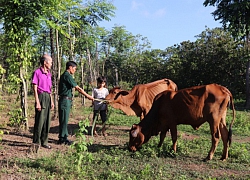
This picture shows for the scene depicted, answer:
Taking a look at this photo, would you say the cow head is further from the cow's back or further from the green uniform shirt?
the green uniform shirt

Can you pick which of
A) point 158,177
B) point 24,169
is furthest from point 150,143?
point 24,169

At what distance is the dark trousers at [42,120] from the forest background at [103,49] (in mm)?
1022

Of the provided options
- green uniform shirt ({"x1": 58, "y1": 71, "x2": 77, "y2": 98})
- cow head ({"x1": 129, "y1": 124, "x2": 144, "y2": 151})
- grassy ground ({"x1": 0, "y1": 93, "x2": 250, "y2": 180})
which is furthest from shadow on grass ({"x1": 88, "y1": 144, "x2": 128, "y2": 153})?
green uniform shirt ({"x1": 58, "y1": 71, "x2": 77, "y2": 98})

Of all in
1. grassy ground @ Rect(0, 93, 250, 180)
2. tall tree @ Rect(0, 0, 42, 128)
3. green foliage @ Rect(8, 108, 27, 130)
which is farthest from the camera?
green foliage @ Rect(8, 108, 27, 130)

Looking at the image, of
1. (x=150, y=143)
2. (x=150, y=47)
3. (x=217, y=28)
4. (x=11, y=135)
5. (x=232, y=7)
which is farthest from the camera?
(x=150, y=47)

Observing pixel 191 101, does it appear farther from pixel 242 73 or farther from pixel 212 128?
pixel 242 73

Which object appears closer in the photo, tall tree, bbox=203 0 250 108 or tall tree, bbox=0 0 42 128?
tall tree, bbox=0 0 42 128

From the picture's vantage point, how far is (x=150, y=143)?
650 centimetres

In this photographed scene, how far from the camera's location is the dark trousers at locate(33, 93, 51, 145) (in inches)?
225

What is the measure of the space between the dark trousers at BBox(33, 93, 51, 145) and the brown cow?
71.1 inches

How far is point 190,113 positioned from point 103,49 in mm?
23290

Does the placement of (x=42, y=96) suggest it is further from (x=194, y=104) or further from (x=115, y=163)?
(x=194, y=104)

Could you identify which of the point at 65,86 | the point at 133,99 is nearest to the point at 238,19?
the point at 133,99

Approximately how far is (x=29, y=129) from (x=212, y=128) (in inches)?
207
